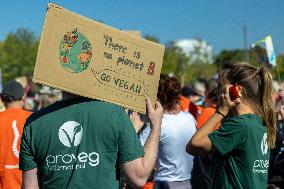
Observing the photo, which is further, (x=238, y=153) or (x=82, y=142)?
(x=238, y=153)

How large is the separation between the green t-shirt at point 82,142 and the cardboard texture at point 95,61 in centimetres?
10

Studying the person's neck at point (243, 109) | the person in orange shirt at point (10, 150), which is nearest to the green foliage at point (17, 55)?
the person in orange shirt at point (10, 150)

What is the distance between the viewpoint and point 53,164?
109 inches

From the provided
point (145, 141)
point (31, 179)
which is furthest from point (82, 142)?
point (145, 141)

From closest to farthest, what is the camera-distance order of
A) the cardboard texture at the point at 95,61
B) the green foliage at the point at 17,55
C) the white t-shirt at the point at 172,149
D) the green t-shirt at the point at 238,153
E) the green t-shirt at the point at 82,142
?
the cardboard texture at the point at 95,61 → the green t-shirt at the point at 82,142 → the green t-shirt at the point at 238,153 → the white t-shirt at the point at 172,149 → the green foliage at the point at 17,55

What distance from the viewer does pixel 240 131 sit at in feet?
11.0

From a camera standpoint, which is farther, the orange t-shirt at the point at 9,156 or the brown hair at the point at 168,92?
the brown hair at the point at 168,92

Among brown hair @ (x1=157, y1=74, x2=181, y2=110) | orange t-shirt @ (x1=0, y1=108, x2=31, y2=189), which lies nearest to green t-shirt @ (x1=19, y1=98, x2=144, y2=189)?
orange t-shirt @ (x1=0, y1=108, x2=31, y2=189)

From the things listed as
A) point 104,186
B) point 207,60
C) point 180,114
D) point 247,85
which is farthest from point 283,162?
point 207,60

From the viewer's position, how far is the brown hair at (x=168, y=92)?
505cm

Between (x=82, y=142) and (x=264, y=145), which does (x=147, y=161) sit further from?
(x=264, y=145)

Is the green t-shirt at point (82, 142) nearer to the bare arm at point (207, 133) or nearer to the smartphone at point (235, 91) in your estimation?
the bare arm at point (207, 133)

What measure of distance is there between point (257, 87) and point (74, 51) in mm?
→ 1433

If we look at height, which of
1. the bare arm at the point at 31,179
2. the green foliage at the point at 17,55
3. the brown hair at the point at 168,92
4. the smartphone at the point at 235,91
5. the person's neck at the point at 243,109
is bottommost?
the bare arm at the point at 31,179
